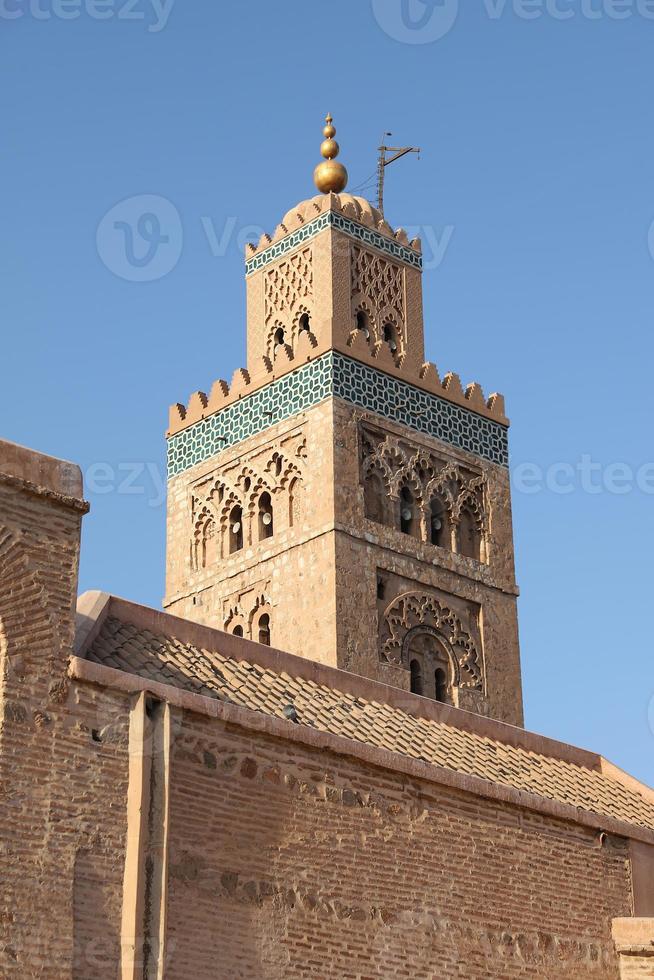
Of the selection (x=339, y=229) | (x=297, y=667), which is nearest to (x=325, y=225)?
(x=339, y=229)

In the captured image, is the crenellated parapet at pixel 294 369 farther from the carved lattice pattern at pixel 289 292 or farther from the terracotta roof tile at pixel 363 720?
the terracotta roof tile at pixel 363 720

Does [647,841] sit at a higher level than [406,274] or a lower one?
lower

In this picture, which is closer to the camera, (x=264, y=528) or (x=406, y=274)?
(x=264, y=528)

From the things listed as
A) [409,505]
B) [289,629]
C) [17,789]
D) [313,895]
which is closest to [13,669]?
[17,789]

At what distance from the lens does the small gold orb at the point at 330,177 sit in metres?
20.4

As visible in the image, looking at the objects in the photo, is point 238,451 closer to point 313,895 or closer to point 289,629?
point 289,629

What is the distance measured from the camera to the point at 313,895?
30.5ft

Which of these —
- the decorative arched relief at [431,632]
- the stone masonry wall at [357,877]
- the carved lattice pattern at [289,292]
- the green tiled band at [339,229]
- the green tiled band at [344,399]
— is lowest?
the stone masonry wall at [357,877]

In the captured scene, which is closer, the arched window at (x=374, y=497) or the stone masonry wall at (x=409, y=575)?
the stone masonry wall at (x=409, y=575)

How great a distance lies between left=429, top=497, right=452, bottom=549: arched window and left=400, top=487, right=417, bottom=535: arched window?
31 centimetres

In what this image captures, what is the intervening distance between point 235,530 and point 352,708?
349 inches

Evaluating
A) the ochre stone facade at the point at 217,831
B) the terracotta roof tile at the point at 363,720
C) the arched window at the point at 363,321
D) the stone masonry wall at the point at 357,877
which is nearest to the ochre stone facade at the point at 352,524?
the arched window at the point at 363,321

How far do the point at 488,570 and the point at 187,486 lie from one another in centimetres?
360

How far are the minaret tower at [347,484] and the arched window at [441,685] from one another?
0.02 m
